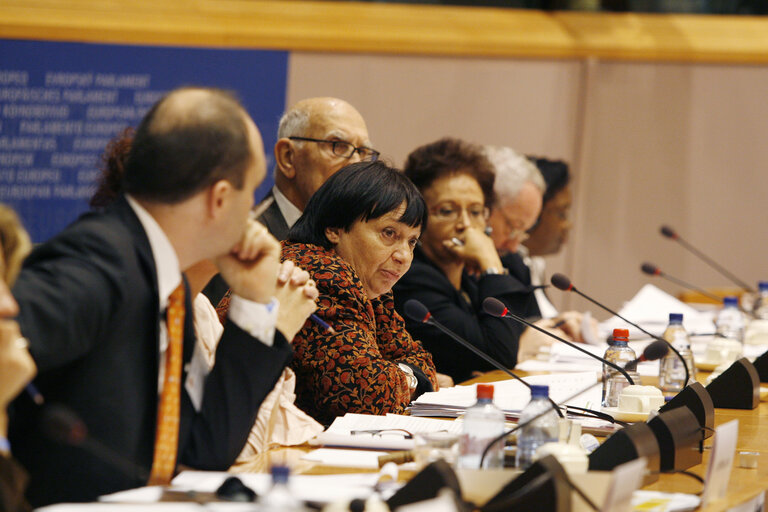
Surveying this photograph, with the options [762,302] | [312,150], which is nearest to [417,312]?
[312,150]

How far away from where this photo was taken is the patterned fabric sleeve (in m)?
2.51

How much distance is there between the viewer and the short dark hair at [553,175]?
5.41 m

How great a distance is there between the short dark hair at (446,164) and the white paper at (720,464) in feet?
7.39

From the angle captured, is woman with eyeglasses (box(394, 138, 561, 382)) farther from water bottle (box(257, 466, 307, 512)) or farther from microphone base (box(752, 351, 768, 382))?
water bottle (box(257, 466, 307, 512))

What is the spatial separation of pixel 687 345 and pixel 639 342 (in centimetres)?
79

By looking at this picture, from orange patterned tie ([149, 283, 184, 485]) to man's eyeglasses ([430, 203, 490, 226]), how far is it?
7.49ft

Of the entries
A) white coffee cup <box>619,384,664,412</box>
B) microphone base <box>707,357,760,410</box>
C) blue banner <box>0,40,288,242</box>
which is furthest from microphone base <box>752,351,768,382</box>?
blue banner <box>0,40,288,242</box>

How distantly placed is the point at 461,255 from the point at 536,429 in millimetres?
2119

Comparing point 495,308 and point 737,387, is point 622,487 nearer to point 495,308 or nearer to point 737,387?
point 495,308

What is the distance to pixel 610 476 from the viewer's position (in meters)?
1.62

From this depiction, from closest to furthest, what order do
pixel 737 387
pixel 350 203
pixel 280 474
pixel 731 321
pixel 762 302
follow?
pixel 280 474 → pixel 350 203 → pixel 737 387 → pixel 731 321 → pixel 762 302

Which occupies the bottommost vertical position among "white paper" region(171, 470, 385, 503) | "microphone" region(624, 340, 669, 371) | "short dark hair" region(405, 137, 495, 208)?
"white paper" region(171, 470, 385, 503)

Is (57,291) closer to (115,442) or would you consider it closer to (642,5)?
(115,442)

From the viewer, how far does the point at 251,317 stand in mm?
2018
